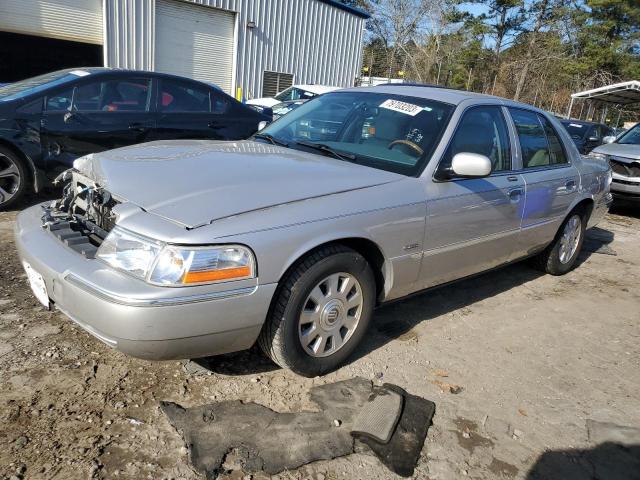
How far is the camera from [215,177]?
111 inches

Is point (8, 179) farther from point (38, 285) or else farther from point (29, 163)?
point (38, 285)

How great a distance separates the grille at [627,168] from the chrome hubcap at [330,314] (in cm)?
742

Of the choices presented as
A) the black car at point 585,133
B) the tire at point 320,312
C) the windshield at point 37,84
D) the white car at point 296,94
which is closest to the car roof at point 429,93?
the tire at point 320,312

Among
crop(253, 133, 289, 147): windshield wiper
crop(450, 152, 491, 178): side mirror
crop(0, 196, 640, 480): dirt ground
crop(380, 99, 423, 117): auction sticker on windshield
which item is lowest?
crop(0, 196, 640, 480): dirt ground

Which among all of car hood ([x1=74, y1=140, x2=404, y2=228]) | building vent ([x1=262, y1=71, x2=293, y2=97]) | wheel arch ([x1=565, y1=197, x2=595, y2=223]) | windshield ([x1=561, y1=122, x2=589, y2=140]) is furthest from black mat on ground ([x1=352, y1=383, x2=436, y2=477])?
building vent ([x1=262, y1=71, x2=293, y2=97])

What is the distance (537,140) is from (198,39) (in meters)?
13.7

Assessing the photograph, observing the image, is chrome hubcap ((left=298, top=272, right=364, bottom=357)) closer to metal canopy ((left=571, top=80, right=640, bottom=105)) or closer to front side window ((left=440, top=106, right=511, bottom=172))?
front side window ((left=440, top=106, right=511, bottom=172))

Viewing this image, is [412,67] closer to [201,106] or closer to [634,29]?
[634,29]

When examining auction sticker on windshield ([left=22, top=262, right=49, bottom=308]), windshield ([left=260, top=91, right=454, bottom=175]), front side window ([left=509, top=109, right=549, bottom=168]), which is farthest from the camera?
front side window ([left=509, top=109, right=549, bottom=168])

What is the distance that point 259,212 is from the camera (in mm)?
2549

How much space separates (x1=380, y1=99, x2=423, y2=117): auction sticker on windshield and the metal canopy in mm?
15993

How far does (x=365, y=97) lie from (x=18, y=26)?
41.2 feet

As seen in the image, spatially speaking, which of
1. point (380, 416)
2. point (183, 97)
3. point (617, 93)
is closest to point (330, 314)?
point (380, 416)

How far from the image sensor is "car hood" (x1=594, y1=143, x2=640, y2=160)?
28.5 feet
